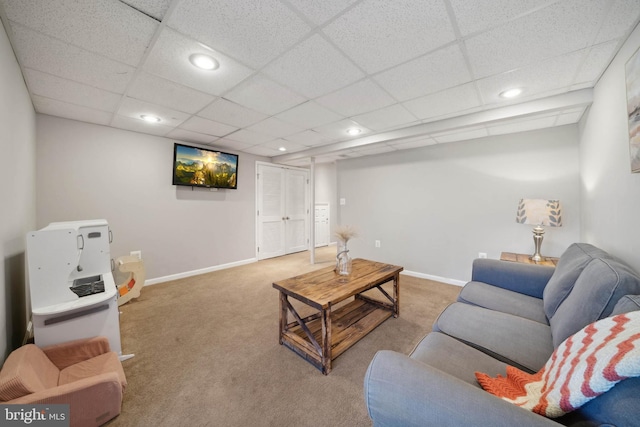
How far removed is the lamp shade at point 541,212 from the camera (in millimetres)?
2455

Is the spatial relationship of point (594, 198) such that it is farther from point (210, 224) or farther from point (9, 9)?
point (210, 224)

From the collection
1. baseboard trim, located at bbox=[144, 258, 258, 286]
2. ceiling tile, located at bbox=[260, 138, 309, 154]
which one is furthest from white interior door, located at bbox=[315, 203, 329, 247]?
ceiling tile, located at bbox=[260, 138, 309, 154]

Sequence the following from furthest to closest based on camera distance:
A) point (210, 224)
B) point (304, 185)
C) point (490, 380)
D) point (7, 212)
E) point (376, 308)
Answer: point (304, 185), point (210, 224), point (376, 308), point (7, 212), point (490, 380)

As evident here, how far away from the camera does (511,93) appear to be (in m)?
2.22

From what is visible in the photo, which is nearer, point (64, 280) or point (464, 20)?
point (464, 20)

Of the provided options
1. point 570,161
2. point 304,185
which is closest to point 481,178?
point 570,161

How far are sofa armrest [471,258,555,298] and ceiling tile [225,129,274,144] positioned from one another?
128 inches

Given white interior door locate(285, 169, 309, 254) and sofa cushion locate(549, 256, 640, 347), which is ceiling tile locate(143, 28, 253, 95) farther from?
white interior door locate(285, 169, 309, 254)

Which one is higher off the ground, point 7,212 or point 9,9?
point 9,9

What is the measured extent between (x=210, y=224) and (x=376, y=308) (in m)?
3.28

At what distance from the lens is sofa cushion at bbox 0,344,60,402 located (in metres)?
1.13

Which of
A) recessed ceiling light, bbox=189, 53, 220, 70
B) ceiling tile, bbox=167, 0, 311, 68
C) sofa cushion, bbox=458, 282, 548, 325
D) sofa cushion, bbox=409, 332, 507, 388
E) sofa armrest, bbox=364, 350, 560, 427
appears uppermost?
recessed ceiling light, bbox=189, 53, 220, 70

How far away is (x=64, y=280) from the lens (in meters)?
1.71

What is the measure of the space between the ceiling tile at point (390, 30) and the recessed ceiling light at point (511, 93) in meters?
1.14
